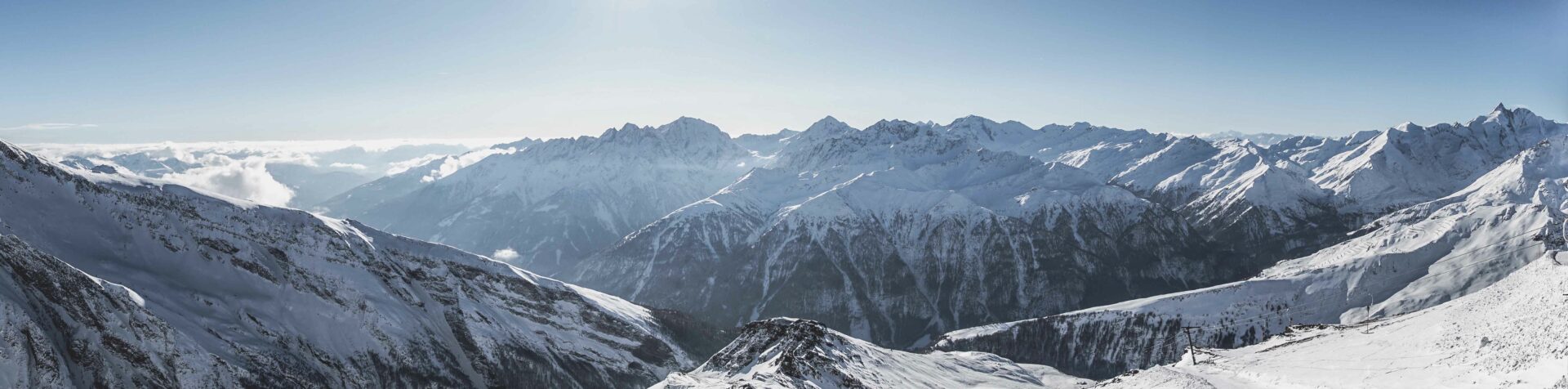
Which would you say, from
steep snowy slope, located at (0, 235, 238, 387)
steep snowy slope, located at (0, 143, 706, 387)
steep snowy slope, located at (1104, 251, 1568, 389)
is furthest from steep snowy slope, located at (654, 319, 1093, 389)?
steep snowy slope, located at (0, 235, 238, 387)

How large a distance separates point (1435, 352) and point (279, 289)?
7249 inches

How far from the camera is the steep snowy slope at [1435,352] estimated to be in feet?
223

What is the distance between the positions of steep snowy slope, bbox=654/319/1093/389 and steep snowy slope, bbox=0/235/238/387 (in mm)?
66702

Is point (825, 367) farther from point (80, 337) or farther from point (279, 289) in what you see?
point (279, 289)

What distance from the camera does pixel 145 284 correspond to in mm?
117312

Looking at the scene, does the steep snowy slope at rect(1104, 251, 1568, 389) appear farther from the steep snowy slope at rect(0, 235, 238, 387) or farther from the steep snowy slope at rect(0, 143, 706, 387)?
the steep snowy slope at rect(0, 143, 706, 387)

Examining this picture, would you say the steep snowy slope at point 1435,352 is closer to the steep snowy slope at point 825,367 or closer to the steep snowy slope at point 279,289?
the steep snowy slope at point 825,367

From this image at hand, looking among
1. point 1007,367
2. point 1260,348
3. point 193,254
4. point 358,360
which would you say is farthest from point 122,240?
point 1260,348

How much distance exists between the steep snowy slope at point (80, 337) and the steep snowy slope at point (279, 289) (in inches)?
63.5

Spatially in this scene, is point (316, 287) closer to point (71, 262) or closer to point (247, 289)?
point (247, 289)

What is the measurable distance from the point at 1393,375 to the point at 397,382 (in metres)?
161

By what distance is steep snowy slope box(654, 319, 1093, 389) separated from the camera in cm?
11494

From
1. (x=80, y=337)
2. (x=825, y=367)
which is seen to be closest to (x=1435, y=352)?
(x=825, y=367)

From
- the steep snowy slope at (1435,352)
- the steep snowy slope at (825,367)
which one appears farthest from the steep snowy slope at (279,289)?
the steep snowy slope at (1435,352)
